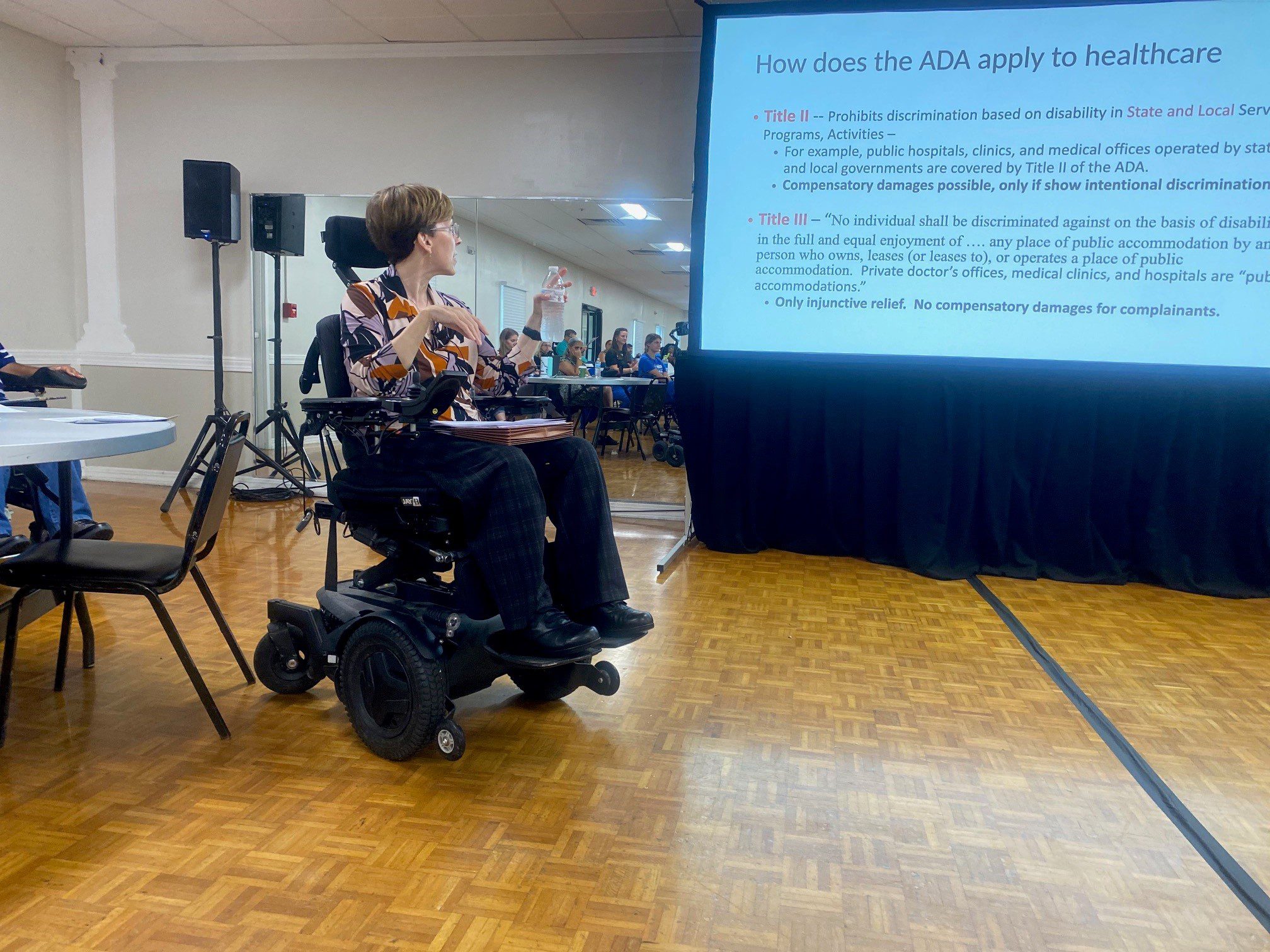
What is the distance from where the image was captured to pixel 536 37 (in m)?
4.77

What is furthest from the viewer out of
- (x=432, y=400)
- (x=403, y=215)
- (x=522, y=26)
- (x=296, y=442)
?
(x=296, y=442)

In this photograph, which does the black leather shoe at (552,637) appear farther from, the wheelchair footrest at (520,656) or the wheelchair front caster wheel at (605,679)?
the wheelchair front caster wheel at (605,679)

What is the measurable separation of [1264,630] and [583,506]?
272cm

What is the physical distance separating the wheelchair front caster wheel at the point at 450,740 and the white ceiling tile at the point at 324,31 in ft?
13.6

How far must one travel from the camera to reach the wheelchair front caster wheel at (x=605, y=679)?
217cm

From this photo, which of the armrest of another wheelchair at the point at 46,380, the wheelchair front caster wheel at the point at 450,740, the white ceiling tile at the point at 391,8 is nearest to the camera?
the wheelchair front caster wheel at the point at 450,740

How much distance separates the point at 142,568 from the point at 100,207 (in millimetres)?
4554

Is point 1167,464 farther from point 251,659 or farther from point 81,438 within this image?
point 81,438

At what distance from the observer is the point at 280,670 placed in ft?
7.32

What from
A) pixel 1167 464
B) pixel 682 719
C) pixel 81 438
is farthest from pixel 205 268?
pixel 1167 464

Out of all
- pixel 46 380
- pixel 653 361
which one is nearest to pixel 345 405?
pixel 46 380

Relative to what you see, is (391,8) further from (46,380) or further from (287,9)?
(46,380)

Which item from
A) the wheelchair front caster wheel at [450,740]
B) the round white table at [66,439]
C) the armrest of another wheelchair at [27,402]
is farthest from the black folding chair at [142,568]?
the armrest of another wheelchair at [27,402]

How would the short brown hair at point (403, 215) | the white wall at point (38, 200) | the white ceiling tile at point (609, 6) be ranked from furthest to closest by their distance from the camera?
1. the white wall at point (38, 200)
2. the white ceiling tile at point (609, 6)
3. the short brown hair at point (403, 215)
